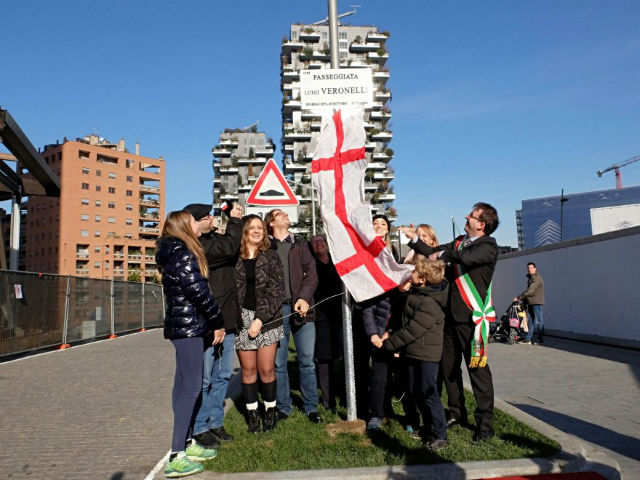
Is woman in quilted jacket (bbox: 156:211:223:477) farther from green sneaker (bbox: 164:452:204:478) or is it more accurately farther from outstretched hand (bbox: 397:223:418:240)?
outstretched hand (bbox: 397:223:418:240)

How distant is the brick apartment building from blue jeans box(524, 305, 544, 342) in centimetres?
9696

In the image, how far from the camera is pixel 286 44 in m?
98.9

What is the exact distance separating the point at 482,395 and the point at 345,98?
3.22m

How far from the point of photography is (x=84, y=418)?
21.5 feet

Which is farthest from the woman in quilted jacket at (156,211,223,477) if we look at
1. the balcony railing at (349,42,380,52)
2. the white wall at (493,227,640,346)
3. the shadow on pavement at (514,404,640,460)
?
the balcony railing at (349,42,380,52)

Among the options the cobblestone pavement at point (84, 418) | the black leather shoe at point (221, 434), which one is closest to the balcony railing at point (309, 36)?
the cobblestone pavement at point (84, 418)

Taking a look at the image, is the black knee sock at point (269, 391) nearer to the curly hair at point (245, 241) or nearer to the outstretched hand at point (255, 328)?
the outstretched hand at point (255, 328)

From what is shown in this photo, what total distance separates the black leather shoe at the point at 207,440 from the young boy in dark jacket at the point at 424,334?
178 cm

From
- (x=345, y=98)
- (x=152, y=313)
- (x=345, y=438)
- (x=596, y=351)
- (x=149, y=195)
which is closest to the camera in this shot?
(x=345, y=438)

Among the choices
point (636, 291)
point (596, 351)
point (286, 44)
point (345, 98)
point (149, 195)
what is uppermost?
point (286, 44)

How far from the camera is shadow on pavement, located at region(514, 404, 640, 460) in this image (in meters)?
4.95

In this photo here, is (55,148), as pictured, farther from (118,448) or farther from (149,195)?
(118,448)

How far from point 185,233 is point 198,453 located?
1819 mm

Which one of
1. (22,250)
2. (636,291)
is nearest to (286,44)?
(22,250)
